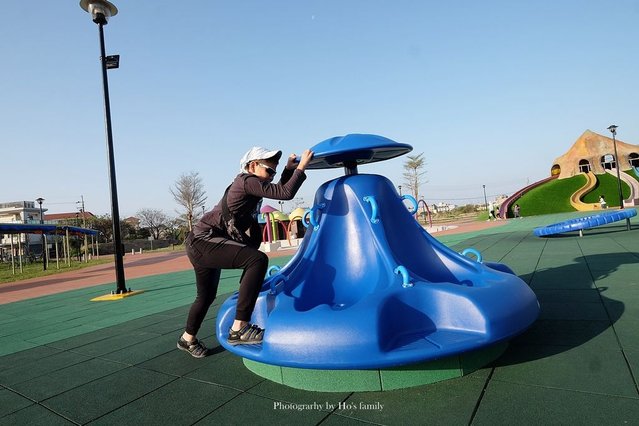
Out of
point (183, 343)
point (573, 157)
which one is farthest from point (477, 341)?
point (573, 157)

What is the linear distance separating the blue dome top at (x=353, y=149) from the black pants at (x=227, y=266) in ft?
3.46

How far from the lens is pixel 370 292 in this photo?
278 centimetres

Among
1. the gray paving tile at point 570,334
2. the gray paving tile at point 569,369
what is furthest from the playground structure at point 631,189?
the gray paving tile at point 569,369

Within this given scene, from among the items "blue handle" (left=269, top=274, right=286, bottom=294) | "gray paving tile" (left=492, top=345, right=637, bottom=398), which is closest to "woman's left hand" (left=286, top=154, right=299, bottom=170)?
"blue handle" (left=269, top=274, right=286, bottom=294)

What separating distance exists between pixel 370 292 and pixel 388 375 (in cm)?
57

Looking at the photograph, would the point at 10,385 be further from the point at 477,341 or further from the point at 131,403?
the point at 477,341

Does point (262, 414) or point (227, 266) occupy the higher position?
point (227, 266)

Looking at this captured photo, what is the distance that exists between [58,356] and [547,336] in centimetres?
465

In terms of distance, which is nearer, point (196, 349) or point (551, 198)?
point (196, 349)

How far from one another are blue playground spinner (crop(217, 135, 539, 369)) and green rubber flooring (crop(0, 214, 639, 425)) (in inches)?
10.9

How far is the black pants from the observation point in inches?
107

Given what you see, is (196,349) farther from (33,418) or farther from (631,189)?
(631,189)

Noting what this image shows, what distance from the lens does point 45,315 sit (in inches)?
274

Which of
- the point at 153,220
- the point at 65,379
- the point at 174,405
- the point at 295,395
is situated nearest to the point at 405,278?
the point at 295,395
